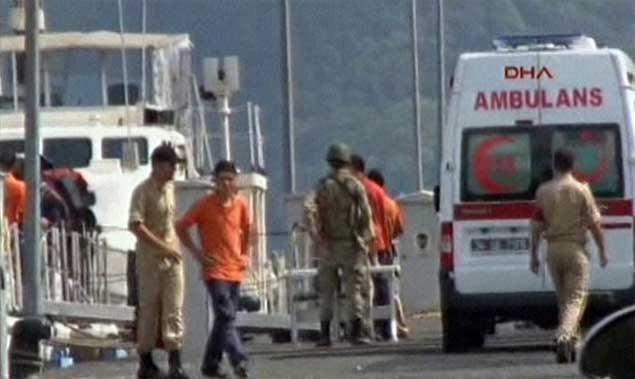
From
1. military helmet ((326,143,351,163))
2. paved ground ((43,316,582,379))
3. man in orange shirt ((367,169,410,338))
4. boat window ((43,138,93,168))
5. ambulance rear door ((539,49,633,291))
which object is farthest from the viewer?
boat window ((43,138,93,168))

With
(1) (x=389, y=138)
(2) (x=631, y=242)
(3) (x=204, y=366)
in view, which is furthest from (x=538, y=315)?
(1) (x=389, y=138)

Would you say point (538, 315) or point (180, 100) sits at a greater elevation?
point (180, 100)

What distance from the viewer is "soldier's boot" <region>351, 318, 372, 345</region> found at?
26594mm

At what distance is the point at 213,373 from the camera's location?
22203mm

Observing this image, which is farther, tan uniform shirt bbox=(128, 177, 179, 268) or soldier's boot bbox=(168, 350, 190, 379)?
soldier's boot bbox=(168, 350, 190, 379)

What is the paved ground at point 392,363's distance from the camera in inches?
882

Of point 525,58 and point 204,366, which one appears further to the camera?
point 525,58

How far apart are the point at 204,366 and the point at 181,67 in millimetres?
20017

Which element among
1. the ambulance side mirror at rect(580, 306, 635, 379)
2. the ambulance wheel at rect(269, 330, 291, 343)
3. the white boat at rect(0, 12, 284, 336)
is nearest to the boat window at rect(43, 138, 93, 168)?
the white boat at rect(0, 12, 284, 336)

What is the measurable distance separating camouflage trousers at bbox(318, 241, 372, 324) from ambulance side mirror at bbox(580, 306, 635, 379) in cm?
1537

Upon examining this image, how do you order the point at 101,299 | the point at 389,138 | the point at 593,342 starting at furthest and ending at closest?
the point at 389,138 → the point at 101,299 → the point at 593,342

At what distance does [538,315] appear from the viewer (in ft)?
82.6

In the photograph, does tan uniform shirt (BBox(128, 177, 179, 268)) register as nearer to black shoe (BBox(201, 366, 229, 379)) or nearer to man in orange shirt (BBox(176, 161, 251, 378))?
man in orange shirt (BBox(176, 161, 251, 378))

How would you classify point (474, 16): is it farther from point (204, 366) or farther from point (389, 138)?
point (204, 366)
